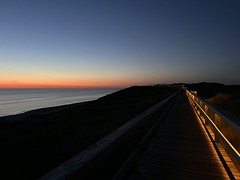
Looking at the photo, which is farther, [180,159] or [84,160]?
[180,159]

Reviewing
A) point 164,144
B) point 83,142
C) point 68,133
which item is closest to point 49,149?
point 83,142

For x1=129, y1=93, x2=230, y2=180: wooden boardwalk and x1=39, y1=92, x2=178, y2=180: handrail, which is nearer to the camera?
x1=39, y1=92, x2=178, y2=180: handrail

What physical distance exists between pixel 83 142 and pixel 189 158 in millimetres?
4563

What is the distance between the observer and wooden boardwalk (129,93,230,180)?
440 centimetres

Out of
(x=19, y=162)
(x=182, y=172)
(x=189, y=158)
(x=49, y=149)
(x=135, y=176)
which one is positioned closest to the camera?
(x=135, y=176)

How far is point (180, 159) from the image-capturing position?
5.37 metres

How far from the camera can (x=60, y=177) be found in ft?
5.38

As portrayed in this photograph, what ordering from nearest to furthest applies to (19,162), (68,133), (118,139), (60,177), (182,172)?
(60,177) < (118,139) < (182,172) < (19,162) < (68,133)

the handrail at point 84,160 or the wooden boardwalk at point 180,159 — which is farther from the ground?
the handrail at point 84,160

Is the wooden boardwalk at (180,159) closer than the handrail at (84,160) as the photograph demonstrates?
No

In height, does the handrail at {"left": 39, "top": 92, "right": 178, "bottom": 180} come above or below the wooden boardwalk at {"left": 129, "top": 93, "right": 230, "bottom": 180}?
above

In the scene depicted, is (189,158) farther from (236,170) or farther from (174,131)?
(174,131)

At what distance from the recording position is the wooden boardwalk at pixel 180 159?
14.4 ft

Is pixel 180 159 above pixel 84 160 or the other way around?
the other way around
